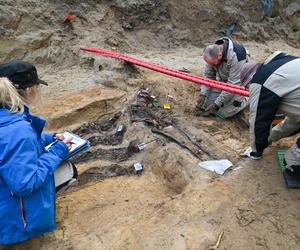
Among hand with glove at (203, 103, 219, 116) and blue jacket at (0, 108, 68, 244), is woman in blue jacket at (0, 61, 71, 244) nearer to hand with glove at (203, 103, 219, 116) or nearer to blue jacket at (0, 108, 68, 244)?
blue jacket at (0, 108, 68, 244)

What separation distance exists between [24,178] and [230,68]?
4112 millimetres

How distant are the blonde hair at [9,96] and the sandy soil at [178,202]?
1.30m

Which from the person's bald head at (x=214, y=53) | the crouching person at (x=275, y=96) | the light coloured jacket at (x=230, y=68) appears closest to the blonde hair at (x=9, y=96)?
the crouching person at (x=275, y=96)

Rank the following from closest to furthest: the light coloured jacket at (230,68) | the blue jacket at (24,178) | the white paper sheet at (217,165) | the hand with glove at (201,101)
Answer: the blue jacket at (24,178)
the white paper sheet at (217,165)
the light coloured jacket at (230,68)
the hand with glove at (201,101)

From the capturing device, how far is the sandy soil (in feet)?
10.1

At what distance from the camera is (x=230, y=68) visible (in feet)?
18.5

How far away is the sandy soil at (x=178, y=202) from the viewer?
3.07m

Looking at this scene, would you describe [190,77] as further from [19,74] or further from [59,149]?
[19,74]

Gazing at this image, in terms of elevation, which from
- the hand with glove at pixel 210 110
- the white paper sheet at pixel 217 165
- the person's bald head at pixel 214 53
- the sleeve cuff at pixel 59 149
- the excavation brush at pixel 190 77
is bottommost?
the hand with glove at pixel 210 110

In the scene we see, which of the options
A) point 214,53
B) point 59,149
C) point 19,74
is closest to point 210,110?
point 214,53

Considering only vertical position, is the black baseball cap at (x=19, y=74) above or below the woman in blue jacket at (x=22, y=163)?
above

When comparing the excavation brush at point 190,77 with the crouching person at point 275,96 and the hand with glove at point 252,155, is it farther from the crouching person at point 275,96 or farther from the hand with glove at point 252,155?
the crouching person at point 275,96

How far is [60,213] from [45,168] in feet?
3.33

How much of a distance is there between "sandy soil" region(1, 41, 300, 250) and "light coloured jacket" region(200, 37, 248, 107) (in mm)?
531
